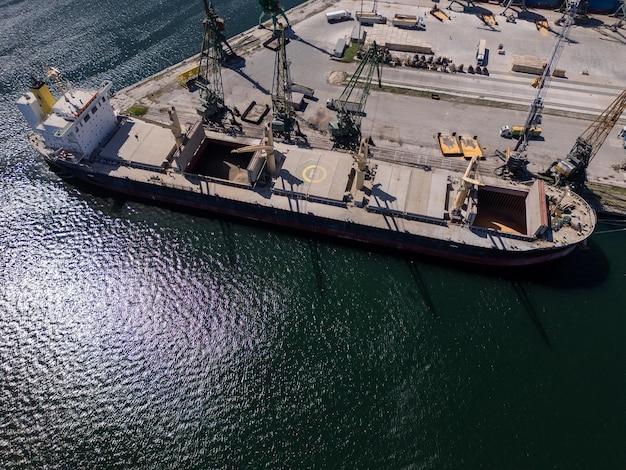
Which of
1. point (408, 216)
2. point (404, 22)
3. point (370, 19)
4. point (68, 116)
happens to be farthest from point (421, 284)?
point (370, 19)

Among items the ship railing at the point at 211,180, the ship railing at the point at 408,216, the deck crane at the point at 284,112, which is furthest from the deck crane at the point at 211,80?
the ship railing at the point at 408,216

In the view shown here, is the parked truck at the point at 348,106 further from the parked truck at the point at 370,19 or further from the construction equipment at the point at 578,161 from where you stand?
the construction equipment at the point at 578,161

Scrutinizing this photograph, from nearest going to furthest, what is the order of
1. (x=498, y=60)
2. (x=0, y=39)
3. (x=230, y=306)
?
(x=230, y=306), (x=498, y=60), (x=0, y=39)

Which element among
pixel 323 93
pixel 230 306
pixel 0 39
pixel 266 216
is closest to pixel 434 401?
pixel 230 306

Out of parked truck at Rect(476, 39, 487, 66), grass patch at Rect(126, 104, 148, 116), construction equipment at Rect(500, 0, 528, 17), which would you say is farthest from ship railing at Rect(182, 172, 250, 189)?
construction equipment at Rect(500, 0, 528, 17)

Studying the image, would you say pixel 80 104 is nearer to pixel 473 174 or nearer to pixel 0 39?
pixel 0 39
